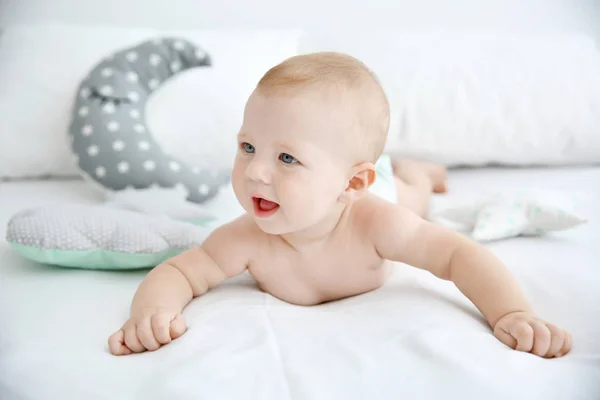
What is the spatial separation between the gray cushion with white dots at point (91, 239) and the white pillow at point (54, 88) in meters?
0.52

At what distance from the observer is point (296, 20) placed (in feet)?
6.84

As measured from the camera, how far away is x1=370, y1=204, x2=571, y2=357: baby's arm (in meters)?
0.74

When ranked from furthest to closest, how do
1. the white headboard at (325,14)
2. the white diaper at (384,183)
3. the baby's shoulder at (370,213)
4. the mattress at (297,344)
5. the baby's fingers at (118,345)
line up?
1. the white headboard at (325,14)
2. the white diaper at (384,183)
3. the baby's shoulder at (370,213)
4. the baby's fingers at (118,345)
5. the mattress at (297,344)

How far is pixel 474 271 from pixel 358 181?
21cm

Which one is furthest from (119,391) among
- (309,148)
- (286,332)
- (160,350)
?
(309,148)

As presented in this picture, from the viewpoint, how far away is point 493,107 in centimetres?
166

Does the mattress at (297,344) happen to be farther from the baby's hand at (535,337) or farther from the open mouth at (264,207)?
the open mouth at (264,207)

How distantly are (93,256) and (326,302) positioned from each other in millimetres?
406

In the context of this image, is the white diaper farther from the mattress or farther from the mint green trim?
the mint green trim

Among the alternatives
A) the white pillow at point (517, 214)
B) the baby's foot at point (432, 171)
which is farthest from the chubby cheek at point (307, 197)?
the baby's foot at point (432, 171)

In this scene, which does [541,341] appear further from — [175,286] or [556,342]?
[175,286]

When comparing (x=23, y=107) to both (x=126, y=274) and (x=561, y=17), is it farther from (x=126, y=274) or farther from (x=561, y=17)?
(x=561, y=17)

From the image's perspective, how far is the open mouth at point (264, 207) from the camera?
2.71 feet

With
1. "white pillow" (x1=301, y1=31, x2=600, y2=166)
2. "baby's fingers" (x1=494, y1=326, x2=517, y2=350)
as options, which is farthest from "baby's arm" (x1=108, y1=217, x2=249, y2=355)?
"white pillow" (x1=301, y1=31, x2=600, y2=166)
